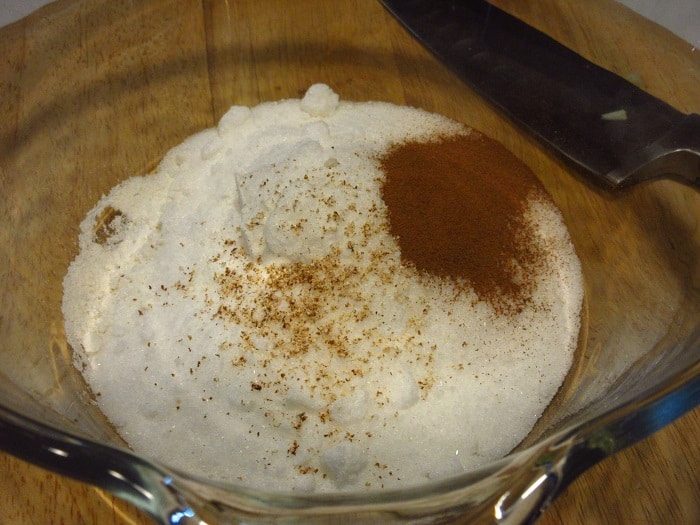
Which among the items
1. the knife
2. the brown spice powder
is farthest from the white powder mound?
the knife

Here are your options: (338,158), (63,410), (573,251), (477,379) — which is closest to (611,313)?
(573,251)

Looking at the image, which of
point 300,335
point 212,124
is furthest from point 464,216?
point 212,124

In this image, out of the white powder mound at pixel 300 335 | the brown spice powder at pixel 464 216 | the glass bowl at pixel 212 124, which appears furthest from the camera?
the brown spice powder at pixel 464 216

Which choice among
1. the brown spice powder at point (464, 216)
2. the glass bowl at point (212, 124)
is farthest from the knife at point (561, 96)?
the brown spice powder at point (464, 216)

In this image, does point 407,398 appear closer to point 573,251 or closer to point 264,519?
point 264,519

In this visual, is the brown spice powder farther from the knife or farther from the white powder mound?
the knife

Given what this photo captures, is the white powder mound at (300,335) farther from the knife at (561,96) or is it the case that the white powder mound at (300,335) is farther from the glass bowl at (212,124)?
the knife at (561,96)

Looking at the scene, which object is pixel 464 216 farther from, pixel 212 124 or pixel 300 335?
pixel 212 124
